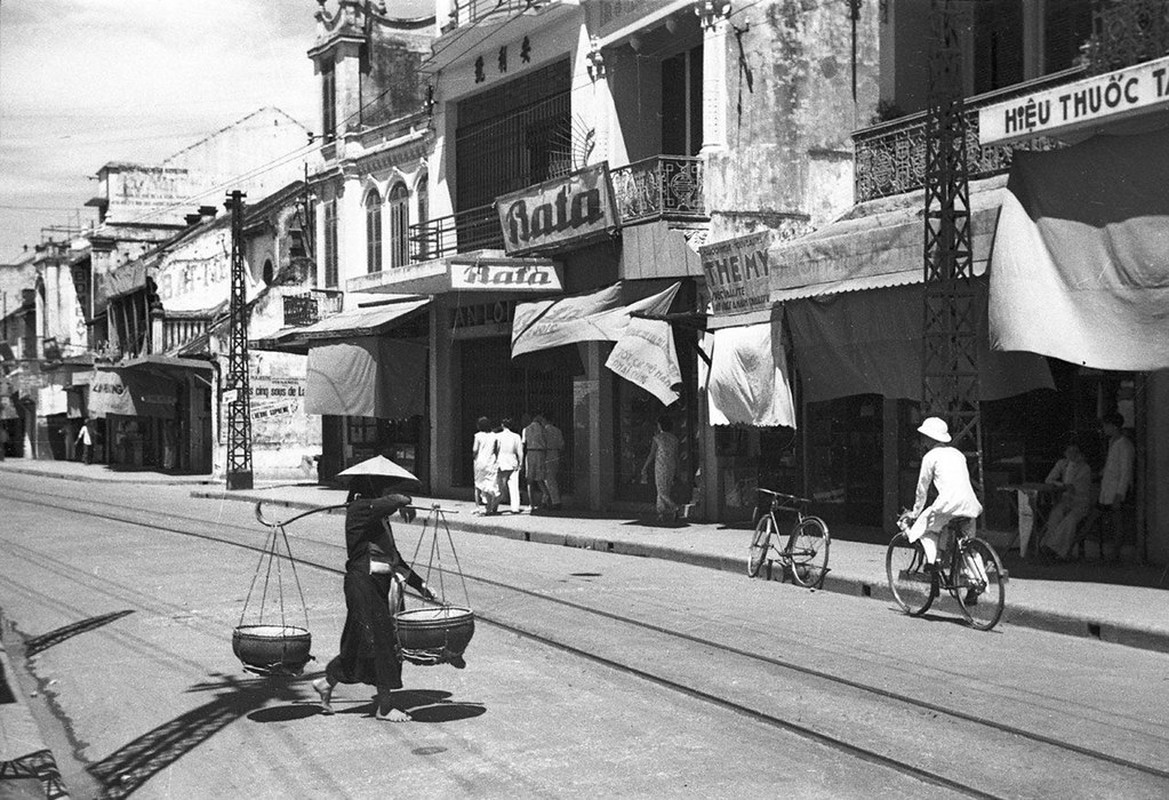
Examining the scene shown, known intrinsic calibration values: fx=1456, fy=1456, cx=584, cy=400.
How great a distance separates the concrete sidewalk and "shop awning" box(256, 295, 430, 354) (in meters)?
4.39

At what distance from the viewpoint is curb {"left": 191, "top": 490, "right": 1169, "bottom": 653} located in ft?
40.8

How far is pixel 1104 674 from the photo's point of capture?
36.0 ft

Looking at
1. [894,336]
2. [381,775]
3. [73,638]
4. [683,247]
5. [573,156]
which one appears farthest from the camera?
[573,156]

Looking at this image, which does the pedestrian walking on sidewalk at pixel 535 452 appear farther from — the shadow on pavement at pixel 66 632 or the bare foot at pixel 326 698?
the bare foot at pixel 326 698

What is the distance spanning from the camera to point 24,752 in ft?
27.4

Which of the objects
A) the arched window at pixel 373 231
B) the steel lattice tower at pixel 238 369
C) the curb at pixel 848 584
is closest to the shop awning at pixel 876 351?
the curb at pixel 848 584

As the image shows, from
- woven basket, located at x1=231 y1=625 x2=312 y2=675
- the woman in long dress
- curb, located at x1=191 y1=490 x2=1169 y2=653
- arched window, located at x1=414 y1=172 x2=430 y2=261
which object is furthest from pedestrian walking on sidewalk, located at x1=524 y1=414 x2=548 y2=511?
woven basket, located at x1=231 y1=625 x2=312 y2=675

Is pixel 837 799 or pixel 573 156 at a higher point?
pixel 573 156

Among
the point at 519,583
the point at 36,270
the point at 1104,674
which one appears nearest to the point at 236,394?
the point at 519,583

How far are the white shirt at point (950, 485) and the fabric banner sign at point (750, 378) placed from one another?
6731 mm

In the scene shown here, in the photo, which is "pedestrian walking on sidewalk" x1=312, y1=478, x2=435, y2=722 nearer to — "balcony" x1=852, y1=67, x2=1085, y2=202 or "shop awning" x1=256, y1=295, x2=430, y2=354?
"balcony" x1=852, y1=67, x2=1085, y2=202

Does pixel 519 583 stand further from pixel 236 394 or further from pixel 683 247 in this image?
pixel 236 394

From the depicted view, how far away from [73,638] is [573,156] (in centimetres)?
1703

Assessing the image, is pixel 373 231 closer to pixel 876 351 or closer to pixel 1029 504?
pixel 876 351
